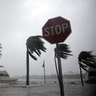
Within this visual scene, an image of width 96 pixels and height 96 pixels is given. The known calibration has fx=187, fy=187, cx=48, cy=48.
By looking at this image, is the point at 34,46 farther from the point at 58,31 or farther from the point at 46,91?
the point at 58,31

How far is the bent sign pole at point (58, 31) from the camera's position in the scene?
4211 millimetres

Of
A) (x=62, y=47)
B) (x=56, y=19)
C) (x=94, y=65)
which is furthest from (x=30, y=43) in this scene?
(x=56, y=19)

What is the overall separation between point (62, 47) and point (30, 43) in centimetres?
1993

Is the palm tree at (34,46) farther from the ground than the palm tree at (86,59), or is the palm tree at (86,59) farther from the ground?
the palm tree at (34,46)

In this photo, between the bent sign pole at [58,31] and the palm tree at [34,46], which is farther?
the palm tree at [34,46]

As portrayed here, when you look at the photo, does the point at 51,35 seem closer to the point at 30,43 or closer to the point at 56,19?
the point at 56,19

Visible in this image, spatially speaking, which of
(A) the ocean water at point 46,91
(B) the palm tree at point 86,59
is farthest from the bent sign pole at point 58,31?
(B) the palm tree at point 86,59

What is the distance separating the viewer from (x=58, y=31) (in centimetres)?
428

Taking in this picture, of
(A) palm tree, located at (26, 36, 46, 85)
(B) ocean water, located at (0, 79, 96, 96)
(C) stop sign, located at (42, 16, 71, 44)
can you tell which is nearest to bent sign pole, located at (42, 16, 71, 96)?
(C) stop sign, located at (42, 16, 71, 44)

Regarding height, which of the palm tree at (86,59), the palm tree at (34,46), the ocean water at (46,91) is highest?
the palm tree at (34,46)

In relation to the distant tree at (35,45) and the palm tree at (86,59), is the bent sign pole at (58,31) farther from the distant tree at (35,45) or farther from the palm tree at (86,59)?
the distant tree at (35,45)

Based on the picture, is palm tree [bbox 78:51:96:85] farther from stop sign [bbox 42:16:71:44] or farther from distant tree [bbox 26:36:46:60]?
stop sign [bbox 42:16:71:44]

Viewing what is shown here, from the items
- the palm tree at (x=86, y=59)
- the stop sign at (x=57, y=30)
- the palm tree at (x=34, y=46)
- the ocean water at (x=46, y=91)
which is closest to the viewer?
the stop sign at (x=57, y=30)

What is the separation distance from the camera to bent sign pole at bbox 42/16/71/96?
4.21m
